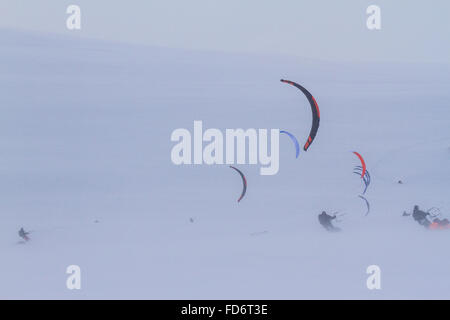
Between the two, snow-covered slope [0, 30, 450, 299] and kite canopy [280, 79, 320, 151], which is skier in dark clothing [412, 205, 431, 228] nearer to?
snow-covered slope [0, 30, 450, 299]

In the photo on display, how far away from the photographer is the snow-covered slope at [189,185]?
3553 mm

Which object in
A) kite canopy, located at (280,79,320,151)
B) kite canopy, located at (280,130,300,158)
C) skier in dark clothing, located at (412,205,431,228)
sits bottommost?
skier in dark clothing, located at (412,205,431,228)

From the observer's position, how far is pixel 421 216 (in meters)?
3.59

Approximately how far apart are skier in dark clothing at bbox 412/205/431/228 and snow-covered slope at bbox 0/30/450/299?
3 centimetres

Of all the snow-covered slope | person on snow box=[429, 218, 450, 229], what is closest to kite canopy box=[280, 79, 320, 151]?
the snow-covered slope

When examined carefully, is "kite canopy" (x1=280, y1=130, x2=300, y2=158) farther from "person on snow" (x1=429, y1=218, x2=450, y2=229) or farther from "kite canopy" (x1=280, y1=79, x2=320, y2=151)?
"person on snow" (x1=429, y1=218, x2=450, y2=229)

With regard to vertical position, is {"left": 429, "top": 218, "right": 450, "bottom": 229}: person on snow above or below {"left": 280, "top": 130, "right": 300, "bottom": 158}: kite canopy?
below

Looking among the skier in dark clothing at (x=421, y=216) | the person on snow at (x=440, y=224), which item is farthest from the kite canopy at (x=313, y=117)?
the person on snow at (x=440, y=224)

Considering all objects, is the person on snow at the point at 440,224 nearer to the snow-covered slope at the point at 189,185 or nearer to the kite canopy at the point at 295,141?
the snow-covered slope at the point at 189,185

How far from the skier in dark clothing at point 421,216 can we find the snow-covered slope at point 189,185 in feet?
0.10

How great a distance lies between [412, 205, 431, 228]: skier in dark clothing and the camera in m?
3.59

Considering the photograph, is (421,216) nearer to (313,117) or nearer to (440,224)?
(440,224)

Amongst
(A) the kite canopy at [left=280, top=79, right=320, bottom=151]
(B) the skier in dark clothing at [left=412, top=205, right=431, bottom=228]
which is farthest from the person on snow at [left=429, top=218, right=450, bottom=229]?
(A) the kite canopy at [left=280, top=79, right=320, bottom=151]
